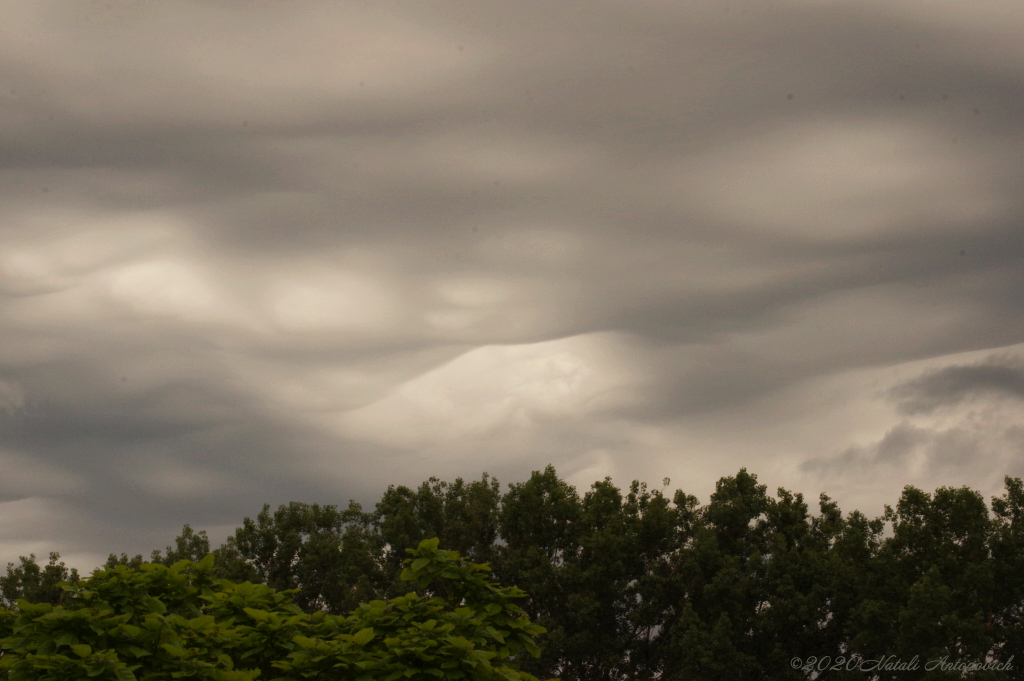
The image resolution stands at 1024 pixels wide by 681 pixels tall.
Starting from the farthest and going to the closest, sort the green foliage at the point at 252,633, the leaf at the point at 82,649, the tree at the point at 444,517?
the tree at the point at 444,517
the green foliage at the point at 252,633
the leaf at the point at 82,649

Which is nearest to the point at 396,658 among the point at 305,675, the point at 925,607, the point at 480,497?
the point at 305,675

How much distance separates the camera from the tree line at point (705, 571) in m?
47.8

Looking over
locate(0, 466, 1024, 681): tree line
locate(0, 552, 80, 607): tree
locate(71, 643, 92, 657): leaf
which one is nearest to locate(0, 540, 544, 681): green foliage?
locate(71, 643, 92, 657): leaf

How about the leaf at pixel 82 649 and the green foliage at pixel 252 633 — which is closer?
the leaf at pixel 82 649

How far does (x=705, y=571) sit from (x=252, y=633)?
42167 millimetres

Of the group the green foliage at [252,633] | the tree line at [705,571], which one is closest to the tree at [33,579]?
the tree line at [705,571]

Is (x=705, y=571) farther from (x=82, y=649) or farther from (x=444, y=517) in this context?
(x=82, y=649)

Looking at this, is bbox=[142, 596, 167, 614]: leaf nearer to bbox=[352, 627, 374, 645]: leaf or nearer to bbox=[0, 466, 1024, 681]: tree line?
bbox=[352, 627, 374, 645]: leaf

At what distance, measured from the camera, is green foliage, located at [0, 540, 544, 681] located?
13.1 m

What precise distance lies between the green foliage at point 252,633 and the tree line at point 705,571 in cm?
3344

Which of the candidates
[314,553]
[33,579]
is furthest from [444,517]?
[33,579]

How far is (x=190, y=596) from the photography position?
16.0 meters

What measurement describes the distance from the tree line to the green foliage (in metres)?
33.4

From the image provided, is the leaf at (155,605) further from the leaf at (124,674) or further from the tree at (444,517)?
the tree at (444,517)
